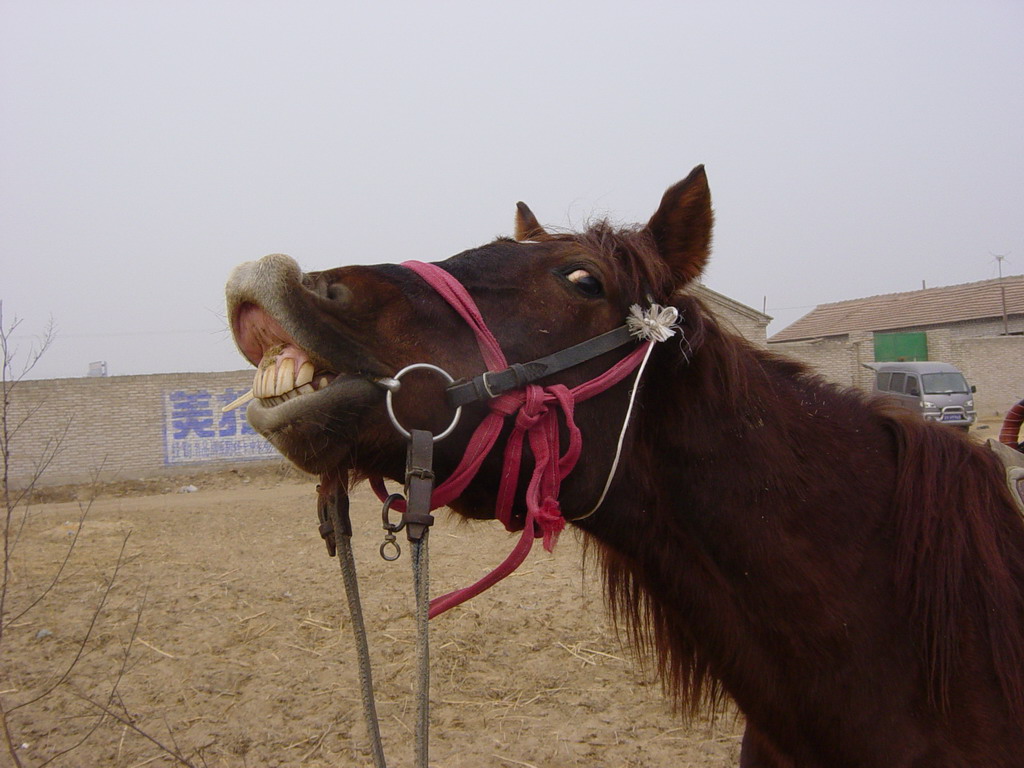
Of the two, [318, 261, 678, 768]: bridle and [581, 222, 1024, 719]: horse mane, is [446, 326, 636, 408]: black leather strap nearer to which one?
[318, 261, 678, 768]: bridle

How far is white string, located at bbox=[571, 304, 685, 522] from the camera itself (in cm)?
169

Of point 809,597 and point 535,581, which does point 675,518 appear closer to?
point 809,597

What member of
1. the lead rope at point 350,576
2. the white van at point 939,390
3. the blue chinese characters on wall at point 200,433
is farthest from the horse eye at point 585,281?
the blue chinese characters on wall at point 200,433

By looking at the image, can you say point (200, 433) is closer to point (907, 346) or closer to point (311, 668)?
point (311, 668)

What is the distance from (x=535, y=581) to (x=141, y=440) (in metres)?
15.2

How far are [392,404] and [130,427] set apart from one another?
64.2 ft

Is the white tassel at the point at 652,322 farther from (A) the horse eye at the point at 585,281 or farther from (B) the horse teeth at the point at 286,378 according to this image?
(B) the horse teeth at the point at 286,378

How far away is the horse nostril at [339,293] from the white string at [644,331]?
2.32 feet

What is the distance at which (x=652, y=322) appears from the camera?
1.72 meters

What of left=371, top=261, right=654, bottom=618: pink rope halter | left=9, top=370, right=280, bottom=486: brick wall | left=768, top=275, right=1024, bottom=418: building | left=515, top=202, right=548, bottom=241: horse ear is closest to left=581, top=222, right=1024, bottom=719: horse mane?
left=371, top=261, right=654, bottom=618: pink rope halter

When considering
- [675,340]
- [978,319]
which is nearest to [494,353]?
Answer: [675,340]

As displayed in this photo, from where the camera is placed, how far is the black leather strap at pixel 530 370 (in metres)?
1.54

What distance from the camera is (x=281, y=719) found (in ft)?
14.5

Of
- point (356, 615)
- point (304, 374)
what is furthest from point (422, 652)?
point (304, 374)
